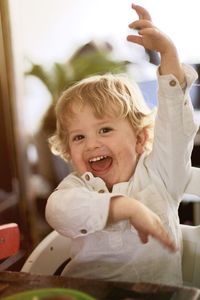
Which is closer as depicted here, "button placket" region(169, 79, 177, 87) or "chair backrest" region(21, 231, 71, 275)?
"button placket" region(169, 79, 177, 87)

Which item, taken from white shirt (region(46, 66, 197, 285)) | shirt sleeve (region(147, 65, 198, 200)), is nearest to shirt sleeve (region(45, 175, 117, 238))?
white shirt (region(46, 66, 197, 285))

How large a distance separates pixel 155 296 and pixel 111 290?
0.22 ft

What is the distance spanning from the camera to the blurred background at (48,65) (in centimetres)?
92

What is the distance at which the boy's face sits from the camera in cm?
88

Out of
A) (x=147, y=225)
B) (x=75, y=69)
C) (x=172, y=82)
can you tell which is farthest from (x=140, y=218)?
(x=75, y=69)

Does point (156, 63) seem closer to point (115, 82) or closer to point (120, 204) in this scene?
point (115, 82)

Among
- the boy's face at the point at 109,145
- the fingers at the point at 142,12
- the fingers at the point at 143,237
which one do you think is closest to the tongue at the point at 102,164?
the boy's face at the point at 109,145

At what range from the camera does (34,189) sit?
114cm

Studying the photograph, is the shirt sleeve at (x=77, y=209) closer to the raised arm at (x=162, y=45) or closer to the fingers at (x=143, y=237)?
the fingers at (x=143, y=237)

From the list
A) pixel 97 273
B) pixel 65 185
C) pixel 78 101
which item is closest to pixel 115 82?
pixel 78 101

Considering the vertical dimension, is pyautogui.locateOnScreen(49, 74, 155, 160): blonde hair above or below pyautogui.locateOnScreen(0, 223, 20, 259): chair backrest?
above

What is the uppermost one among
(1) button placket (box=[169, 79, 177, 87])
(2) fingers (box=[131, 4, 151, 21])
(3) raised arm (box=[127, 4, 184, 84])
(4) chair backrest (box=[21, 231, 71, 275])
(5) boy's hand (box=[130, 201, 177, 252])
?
(2) fingers (box=[131, 4, 151, 21])

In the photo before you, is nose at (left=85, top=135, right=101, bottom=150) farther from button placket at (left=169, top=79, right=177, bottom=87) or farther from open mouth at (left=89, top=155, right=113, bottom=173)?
button placket at (left=169, top=79, right=177, bottom=87)

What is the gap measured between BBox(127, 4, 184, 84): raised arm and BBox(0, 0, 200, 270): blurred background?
6 cm
